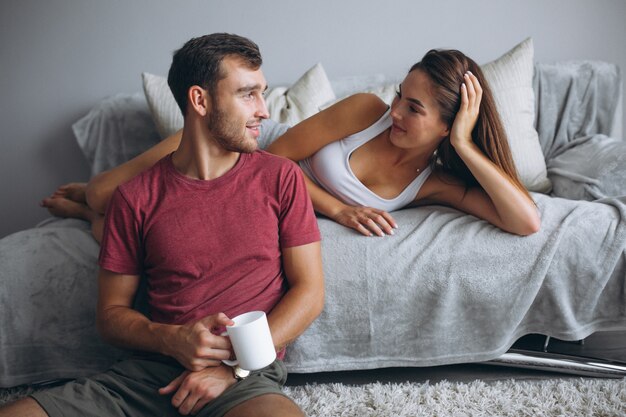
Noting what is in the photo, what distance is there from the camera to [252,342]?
3.91 feet

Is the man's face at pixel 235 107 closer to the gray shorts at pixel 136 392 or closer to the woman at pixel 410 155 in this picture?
the woman at pixel 410 155

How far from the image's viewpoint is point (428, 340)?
5.49ft

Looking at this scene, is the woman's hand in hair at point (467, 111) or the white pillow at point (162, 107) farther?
the white pillow at point (162, 107)

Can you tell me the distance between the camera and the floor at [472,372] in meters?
1.74

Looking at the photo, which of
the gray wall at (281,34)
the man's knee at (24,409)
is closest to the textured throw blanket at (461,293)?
the man's knee at (24,409)

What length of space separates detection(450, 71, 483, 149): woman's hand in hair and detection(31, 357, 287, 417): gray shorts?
2.51 ft

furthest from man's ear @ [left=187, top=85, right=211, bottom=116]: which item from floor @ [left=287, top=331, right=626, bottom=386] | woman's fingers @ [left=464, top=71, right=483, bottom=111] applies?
floor @ [left=287, top=331, right=626, bottom=386]

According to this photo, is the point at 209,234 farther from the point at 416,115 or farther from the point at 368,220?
the point at 416,115

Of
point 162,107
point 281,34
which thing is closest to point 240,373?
point 162,107

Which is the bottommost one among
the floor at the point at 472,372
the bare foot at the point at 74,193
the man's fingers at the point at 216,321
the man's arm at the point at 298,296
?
the floor at the point at 472,372

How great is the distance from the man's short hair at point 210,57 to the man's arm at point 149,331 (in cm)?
50

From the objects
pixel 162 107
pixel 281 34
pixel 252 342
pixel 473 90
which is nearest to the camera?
pixel 252 342

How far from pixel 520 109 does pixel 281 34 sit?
1060mm

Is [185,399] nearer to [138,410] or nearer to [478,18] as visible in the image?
[138,410]
